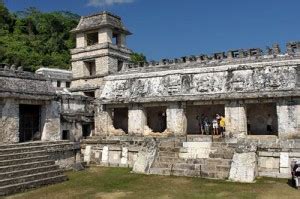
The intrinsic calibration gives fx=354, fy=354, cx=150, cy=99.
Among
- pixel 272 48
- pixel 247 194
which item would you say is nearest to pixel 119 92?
pixel 272 48

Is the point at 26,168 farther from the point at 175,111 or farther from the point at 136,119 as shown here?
the point at 175,111

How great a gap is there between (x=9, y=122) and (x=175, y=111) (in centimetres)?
794

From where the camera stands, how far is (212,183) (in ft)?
41.6

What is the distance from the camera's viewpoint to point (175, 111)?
1820 centimetres

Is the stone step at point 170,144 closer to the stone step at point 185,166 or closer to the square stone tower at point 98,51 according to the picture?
the stone step at point 185,166

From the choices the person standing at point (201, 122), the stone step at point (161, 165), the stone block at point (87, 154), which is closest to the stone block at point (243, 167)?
the stone step at point (161, 165)

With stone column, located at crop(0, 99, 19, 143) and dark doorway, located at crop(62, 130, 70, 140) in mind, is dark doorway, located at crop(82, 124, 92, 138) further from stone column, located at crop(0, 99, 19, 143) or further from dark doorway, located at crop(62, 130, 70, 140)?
stone column, located at crop(0, 99, 19, 143)

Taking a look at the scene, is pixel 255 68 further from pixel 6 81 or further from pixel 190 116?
pixel 6 81

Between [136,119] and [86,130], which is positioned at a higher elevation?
[136,119]

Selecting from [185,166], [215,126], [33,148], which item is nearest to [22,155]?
[33,148]

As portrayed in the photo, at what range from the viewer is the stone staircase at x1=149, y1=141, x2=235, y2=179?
13.8 metres

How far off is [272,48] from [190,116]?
240 inches

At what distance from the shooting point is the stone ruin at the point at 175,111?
1436cm

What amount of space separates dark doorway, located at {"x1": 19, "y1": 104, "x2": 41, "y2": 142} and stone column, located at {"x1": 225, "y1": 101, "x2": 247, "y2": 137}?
924 centimetres
